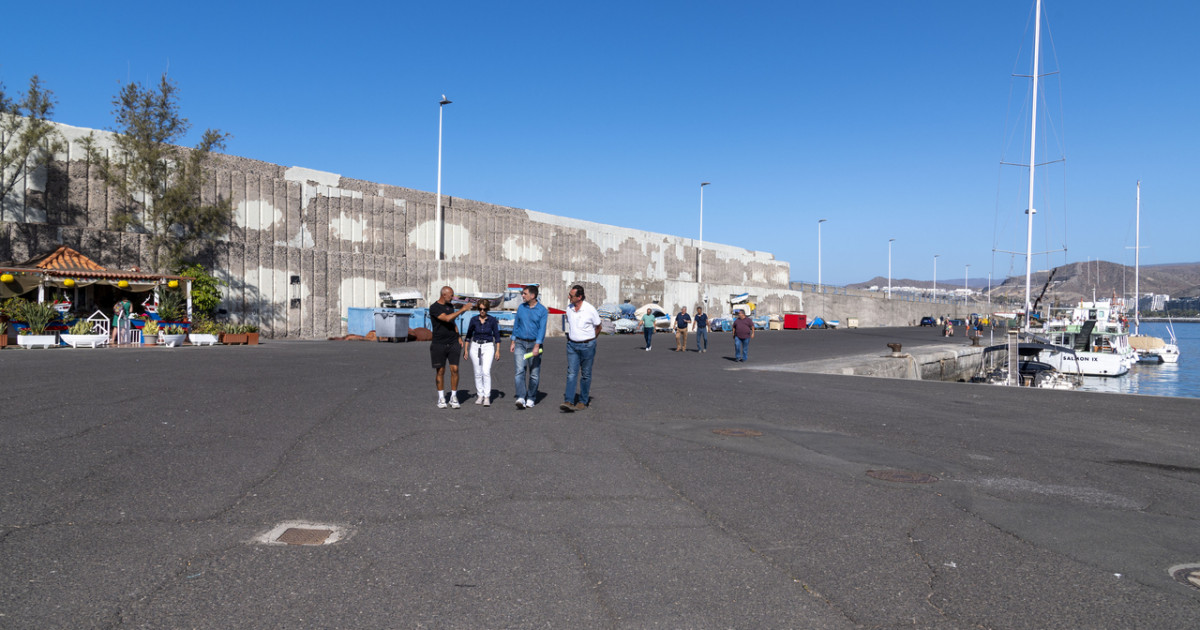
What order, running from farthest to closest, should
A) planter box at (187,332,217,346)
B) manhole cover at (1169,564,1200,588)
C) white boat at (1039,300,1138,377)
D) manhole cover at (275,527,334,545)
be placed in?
white boat at (1039,300,1138,377), planter box at (187,332,217,346), manhole cover at (275,527,334,545), manhole cover at (1169,564,1200,588)

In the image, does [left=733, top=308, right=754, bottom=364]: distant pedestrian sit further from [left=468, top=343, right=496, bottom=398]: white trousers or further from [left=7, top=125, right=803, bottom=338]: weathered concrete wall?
[left=7, top=125, right=803, bottom=338]: weathered concrete wall

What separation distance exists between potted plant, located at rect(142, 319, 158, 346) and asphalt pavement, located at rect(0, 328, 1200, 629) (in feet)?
49.4

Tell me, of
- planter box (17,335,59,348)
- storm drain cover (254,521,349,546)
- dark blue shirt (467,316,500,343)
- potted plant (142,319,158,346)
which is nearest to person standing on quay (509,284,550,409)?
→ dark blue shirt (467,316,500,343)

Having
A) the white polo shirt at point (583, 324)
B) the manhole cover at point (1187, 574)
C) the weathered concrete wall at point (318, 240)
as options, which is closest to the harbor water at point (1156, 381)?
the white polo shirt at point (583, 324)

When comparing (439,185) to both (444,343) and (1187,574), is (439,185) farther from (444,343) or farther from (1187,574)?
(1187,574)

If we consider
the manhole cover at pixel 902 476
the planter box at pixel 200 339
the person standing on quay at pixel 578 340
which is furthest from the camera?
the planter box at pixel 200 339

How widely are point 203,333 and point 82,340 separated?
4128 mm

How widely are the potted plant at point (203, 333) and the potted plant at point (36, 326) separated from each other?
4041mm

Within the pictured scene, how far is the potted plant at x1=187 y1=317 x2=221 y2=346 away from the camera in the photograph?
2575 cm

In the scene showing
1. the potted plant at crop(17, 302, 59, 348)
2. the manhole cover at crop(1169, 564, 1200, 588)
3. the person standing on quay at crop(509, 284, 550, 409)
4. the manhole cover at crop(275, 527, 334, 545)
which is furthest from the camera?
the potted plant at crop(17, 302, 59, 348)

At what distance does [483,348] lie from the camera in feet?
36.9

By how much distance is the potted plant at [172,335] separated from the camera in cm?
2442

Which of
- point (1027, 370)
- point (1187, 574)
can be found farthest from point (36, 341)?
point (1027, 370)

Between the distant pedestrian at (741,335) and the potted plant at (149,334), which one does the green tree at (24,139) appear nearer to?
the potted plant at (149,334)
